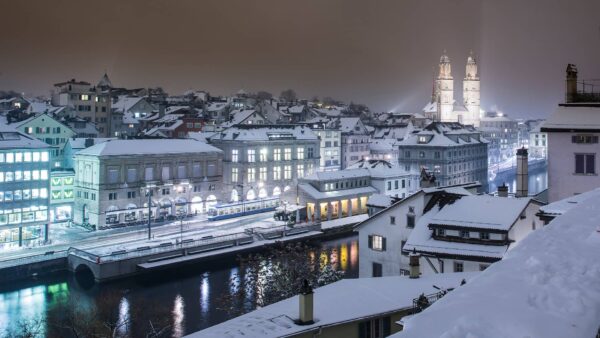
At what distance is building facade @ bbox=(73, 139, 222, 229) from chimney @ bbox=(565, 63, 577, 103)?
42.6 m

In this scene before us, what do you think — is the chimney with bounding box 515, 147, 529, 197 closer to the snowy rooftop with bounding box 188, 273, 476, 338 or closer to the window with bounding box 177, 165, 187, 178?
the snowy rooftop with bounding box 188, 273, 476, 338

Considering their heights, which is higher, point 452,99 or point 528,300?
point 452,99

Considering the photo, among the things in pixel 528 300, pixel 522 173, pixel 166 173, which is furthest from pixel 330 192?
pixel 528 300

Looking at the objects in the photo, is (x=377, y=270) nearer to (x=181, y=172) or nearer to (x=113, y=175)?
(x=113, y=175)

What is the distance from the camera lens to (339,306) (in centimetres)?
1711

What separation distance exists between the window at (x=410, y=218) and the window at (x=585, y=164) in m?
9.61

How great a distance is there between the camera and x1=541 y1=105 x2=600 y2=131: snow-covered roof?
23.2m

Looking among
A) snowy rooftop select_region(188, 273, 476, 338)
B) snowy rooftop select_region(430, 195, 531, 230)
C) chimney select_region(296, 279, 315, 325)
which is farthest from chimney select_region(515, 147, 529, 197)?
chimney select_region(296, 279, 315, 325)

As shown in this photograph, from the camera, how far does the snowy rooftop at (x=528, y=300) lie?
16.4 ft

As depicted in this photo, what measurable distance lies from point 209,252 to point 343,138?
49512 mm

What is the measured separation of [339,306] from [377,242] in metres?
16.2

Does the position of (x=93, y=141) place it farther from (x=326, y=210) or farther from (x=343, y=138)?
(x=343, y=138)

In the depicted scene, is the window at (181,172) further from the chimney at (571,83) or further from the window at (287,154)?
the chimney at (571,83)

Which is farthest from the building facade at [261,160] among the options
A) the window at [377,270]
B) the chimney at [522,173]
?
the chimney at [522,173]
